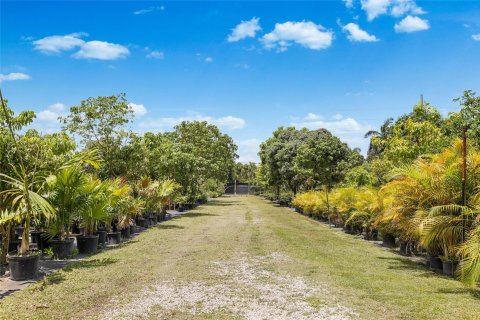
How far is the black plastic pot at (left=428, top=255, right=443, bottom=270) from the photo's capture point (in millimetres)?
9993

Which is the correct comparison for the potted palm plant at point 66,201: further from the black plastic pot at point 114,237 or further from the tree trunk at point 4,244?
the black plastic pot at point 114,237

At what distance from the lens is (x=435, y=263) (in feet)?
33.0

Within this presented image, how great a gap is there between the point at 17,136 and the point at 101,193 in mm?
2768

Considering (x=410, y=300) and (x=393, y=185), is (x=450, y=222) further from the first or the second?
(x=410, y=300)

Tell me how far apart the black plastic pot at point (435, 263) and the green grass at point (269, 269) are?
1.02ft

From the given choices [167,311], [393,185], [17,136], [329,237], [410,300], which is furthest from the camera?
[329,237]

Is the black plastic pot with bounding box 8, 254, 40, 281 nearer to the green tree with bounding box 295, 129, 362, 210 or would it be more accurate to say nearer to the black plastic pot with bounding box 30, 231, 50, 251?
the black plastic pot with bounding box 30, 231, 50, 251

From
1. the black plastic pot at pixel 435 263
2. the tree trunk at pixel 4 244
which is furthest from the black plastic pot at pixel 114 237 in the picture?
the black plastic pot at pixel 435 263

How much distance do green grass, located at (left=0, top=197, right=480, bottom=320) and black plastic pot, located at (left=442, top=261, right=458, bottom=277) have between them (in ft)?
1.01

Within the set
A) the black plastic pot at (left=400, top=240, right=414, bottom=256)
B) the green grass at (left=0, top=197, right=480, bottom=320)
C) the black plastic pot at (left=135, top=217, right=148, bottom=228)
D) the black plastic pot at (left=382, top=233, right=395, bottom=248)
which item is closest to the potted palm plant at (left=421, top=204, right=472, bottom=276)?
the green grass at (left=0, top=197, right=480, bottom=320)

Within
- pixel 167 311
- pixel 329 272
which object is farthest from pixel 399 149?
pixel 167 311

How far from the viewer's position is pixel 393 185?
10.3 metres

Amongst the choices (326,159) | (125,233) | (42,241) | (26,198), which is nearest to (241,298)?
(26,198)

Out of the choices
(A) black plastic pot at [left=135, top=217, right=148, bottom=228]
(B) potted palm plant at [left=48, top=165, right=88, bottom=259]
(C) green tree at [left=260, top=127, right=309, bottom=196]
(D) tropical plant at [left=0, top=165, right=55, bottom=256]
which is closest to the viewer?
(D) tropical plant at [left=0, top=165, right=55, bottom=256]
